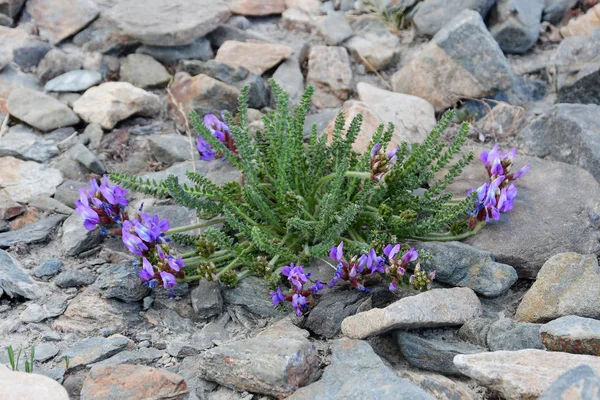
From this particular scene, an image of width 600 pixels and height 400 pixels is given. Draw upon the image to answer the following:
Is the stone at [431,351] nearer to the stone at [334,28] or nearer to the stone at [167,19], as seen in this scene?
the stone at [167,19]

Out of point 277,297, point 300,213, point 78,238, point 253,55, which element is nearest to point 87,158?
point 78,238

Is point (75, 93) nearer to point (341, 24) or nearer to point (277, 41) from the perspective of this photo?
point (277, 41)

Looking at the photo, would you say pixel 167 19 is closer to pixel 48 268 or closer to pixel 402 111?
pixel 402 111

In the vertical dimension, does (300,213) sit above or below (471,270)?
above

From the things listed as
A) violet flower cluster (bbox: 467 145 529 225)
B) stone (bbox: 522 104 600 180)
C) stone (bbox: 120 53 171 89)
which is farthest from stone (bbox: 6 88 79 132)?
stone (bbox: 522 104 600 180)

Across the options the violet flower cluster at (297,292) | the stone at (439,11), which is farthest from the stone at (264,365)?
the stone at (439,11)

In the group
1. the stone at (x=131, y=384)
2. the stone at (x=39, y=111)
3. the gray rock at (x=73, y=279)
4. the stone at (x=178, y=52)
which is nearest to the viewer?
the stone at (x=131, y=384)
